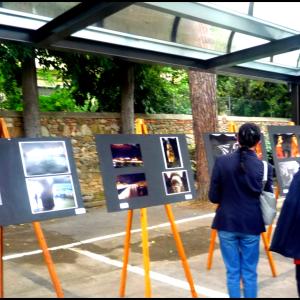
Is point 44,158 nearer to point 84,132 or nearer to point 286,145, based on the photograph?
point 286,145

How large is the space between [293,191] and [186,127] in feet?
29.6

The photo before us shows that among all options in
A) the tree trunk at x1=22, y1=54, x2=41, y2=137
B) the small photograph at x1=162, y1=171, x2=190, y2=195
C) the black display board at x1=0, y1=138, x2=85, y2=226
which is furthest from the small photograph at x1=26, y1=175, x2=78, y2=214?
the tree trunk at x1=22, y1=54, x2=41, y2=137

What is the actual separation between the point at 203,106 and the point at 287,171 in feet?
14.5

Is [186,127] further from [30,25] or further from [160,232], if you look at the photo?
[30,25]

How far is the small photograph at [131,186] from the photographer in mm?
3932

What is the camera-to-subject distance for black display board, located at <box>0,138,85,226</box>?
3703 mm

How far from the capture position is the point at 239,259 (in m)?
3.66

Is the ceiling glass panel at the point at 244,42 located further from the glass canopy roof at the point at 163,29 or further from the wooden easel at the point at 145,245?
the wooden easel at the point at 145,245

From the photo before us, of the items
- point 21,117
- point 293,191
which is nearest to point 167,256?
point 293,191

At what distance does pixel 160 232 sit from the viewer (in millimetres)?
7293

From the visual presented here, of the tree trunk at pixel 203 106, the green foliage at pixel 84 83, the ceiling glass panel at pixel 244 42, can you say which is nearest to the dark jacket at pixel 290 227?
the ceiling glass panel at pixel 244 42

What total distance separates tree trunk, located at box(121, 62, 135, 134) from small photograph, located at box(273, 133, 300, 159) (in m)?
5.39

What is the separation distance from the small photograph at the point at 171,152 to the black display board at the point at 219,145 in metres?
0.64

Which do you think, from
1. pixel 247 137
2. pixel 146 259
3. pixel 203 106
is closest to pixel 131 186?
pixel 146 259
